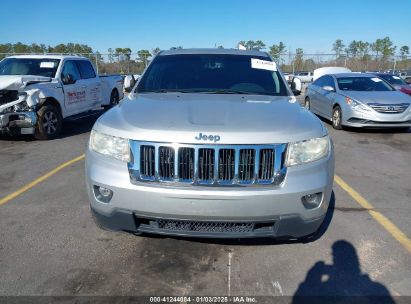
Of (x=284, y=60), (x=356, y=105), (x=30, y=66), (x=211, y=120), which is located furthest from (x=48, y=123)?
(x=284, y=60)

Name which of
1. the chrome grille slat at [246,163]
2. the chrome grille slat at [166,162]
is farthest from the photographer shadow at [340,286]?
the chrome grille slat at [166,162]

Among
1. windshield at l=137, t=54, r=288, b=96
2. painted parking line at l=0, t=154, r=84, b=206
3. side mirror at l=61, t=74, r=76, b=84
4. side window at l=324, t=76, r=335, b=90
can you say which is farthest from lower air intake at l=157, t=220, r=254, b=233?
side window at l=324, t=76, r=335, b=90

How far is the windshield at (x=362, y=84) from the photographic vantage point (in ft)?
34.1

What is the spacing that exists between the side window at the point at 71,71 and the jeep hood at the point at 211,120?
6.09 metres

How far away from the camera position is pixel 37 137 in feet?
27.0

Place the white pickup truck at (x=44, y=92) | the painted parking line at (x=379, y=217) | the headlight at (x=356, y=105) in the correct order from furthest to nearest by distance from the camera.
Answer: the headlight at (x=356, y=105) → the white pickup truck at (x=44, y=92) → the painted parking line at (x=379, y=217)

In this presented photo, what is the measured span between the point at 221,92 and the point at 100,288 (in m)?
2.31

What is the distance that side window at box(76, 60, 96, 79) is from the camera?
10.0 m

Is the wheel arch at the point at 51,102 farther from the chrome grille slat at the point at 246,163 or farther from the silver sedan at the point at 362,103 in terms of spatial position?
the silver sedan at the point at 362,103

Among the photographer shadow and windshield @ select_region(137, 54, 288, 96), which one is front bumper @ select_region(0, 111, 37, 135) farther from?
the photographer shadow

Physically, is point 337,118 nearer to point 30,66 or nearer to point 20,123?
point 20,123

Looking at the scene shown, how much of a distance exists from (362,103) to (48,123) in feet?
24.6

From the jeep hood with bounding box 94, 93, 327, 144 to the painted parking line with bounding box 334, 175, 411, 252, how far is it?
4.83ft

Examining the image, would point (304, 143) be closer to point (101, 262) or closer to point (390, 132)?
point (101, 262)
